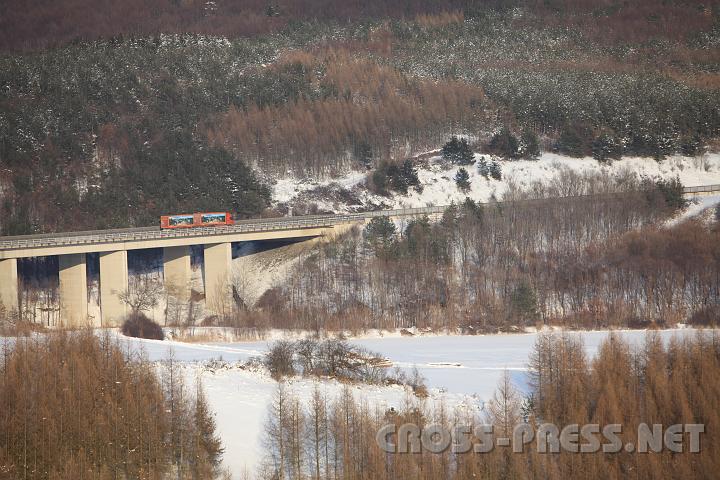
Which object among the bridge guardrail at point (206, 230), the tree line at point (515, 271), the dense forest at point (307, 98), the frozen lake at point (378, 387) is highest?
the dense forest at point (307, 98)

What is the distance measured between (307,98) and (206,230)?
33864 millimetres

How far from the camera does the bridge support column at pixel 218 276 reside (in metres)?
77.1

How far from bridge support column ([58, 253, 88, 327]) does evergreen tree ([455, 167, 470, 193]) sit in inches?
1393

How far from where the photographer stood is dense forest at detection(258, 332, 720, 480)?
3728 cm

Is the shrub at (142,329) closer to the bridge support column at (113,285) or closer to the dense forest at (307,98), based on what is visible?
the bridge support column at (113,285)

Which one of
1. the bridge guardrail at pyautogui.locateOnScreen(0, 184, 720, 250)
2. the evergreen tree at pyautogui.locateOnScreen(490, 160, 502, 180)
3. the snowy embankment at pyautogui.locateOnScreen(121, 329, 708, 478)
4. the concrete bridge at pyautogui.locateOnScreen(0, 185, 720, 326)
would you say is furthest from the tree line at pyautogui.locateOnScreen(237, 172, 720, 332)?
the evergreen tree at pyautogui.locateOnScreen(490, 160, 502, 180)

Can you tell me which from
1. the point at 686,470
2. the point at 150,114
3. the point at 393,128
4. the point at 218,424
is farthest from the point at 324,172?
the point at 686,470

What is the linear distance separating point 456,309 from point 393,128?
35.6m

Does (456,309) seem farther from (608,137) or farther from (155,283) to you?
(608,137)

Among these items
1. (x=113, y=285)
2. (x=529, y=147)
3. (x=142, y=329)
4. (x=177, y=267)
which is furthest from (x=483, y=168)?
(x=142, y=329)

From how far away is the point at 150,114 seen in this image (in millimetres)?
103125

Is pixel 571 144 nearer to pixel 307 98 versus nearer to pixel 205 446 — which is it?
pixel 307 98

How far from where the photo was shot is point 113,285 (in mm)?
74188

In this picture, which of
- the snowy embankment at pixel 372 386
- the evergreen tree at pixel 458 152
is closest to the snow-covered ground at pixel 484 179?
the evergreen tree at pixel 458 152
